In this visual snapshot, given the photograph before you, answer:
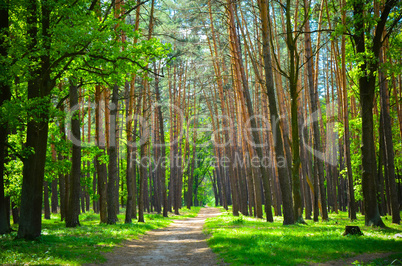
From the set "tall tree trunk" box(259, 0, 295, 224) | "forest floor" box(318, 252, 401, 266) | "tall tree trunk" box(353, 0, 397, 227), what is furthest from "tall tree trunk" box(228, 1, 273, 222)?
"forest floor" box(318, 252, 401, 266)

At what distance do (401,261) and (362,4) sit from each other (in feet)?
30.0

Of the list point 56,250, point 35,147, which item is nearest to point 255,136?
point 35,147

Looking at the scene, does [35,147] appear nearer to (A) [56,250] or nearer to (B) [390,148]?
(A) [56,250]

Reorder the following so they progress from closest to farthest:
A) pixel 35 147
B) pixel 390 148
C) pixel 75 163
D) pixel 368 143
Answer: pixel 35 147 → pixel 368 143 → pixel 75 163 → pixel 390 148

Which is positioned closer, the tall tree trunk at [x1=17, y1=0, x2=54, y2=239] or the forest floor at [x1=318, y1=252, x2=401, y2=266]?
the forest floor at [x1=318, y1=252, x2=401, y2=266]

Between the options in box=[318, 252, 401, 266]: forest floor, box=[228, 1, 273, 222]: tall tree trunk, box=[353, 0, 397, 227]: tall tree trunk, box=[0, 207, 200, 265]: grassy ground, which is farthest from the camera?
box=[228, 1, 273, 222]: tall tree trunk

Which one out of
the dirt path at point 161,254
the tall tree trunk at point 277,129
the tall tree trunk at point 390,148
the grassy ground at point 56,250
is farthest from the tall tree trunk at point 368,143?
the grassy ground at point 56,250

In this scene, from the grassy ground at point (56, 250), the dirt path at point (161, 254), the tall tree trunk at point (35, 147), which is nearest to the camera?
the grassy ground at point (56, 250)

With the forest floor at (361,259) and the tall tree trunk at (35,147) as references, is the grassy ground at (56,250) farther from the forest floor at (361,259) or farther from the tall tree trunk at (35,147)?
the forest floor at (361,259)

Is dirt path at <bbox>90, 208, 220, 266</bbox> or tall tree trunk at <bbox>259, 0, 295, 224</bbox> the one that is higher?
tall tree trunk at <bbox>259, 0, 295, 224</bbox>

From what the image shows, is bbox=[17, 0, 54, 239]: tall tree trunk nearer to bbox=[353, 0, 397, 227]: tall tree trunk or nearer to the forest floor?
the forest floor

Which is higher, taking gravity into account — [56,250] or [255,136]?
[255,136]

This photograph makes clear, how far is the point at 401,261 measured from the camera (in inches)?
240

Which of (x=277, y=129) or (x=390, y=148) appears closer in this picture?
(x=277, y=129)
